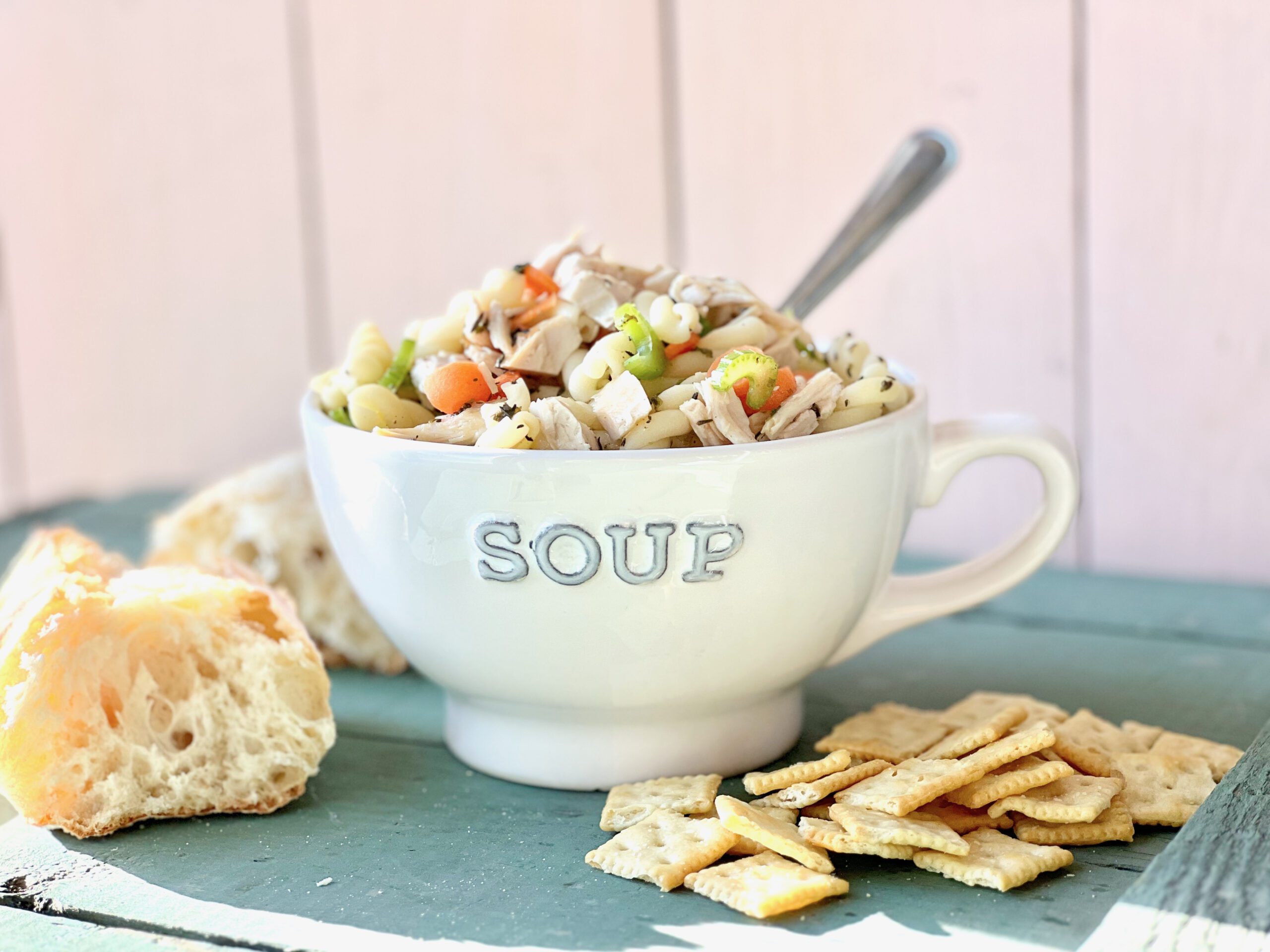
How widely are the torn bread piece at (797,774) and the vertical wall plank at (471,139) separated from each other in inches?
31.5

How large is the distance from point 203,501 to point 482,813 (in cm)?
42

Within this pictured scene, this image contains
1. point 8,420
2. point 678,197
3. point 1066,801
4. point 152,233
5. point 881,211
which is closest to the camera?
point 1066,801

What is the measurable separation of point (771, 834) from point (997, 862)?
0.11m

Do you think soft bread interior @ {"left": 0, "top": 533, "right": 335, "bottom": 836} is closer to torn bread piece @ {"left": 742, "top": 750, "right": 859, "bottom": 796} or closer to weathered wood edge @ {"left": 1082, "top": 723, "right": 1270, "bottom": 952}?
torn bread piece @ {"left": 742, "top": 750, "right": 859, "bottom": 796}

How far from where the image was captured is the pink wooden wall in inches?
49.3

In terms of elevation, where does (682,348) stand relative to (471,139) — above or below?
below

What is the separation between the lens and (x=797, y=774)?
75cm

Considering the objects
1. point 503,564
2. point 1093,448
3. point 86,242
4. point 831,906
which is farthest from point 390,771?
point 86,242

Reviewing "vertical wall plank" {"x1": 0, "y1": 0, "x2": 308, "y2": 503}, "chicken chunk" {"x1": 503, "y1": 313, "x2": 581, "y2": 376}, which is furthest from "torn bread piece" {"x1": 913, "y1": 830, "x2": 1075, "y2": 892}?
"vertical wall plank" {"x1": 0, "y1": 0, "x2": 308, "y2": 503}

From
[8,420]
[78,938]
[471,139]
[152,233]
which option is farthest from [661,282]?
[8,420]

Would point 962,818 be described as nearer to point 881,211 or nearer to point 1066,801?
point 1066,801

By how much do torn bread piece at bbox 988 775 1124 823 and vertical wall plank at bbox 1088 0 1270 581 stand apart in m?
0.61

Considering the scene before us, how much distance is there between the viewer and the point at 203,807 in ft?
2.62

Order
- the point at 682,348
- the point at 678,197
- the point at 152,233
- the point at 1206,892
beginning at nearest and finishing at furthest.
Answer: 1. the point at 1206,892
2. the point at 682,348
3. the point at 678,197
4. the point at 152,233
